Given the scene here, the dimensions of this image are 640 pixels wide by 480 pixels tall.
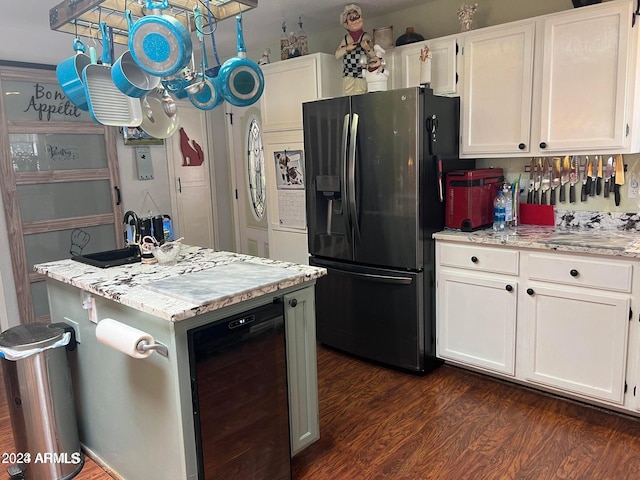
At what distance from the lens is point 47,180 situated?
157 inches

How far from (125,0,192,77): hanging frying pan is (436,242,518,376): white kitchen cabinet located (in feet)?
6.44

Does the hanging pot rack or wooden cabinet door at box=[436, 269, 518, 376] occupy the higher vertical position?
the hanging pot rack

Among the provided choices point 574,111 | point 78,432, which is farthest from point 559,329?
point 78,432

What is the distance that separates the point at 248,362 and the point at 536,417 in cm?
168

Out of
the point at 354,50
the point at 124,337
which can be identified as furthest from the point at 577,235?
the point at 124,337

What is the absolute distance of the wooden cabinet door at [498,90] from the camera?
274 cm

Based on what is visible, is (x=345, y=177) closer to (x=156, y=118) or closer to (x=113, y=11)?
(x=156, y=118)

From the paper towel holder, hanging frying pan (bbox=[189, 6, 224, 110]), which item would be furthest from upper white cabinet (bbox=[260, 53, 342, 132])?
the paper towel holder

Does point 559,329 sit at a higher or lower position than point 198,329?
lower

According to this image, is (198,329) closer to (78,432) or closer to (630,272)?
(78,432)

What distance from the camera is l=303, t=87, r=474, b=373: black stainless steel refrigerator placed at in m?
2.84

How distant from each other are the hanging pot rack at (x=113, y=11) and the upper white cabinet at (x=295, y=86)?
134 centimetres

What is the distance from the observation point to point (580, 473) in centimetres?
209

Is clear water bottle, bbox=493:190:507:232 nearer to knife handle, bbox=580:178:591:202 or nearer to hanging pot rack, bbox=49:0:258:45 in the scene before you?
knife handle, bbox=580:178:591:202
